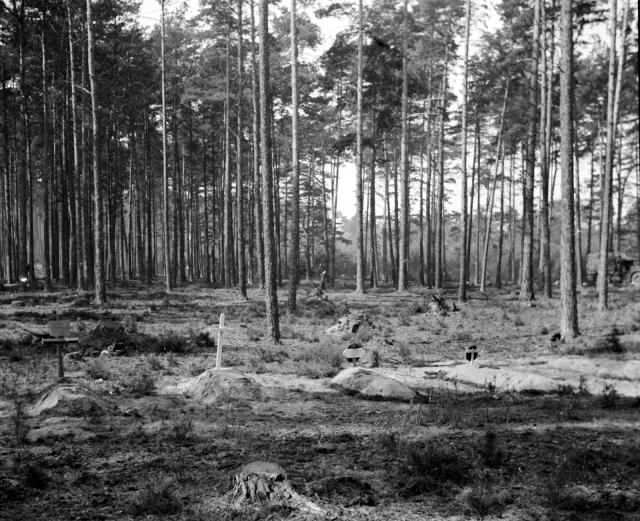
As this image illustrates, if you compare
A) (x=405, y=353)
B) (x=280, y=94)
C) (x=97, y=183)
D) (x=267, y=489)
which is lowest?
(x=405, y=353)

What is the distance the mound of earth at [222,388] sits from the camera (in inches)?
324

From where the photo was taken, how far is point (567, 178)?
43.0 feet

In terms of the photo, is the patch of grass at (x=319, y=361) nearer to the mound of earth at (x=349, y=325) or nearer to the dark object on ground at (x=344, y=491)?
the mound of earth at (x=349, y=325)

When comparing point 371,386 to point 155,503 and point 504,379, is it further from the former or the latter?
point 155,503

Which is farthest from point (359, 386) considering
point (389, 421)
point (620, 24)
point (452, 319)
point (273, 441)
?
point (620, 24)

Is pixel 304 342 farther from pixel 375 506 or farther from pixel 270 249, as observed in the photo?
pixel 375 506

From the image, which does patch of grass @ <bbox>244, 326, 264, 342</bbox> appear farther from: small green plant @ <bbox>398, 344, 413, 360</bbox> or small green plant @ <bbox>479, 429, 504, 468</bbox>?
small green plant @ <bbox>479, 429, 504, 468</bbox>

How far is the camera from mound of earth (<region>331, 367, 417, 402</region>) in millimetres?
8633

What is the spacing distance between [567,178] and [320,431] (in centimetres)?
1012

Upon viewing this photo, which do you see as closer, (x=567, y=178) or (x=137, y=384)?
(x=137, y=384)

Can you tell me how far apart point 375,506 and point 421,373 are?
6.45 meters

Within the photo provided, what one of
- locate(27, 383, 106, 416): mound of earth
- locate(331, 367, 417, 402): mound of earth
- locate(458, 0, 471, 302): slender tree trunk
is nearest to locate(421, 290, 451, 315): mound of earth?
locate(458, 0, 471, 302): slender tree trunk

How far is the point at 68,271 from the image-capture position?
2816 cm

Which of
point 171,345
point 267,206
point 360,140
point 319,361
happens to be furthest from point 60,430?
point 360,140
